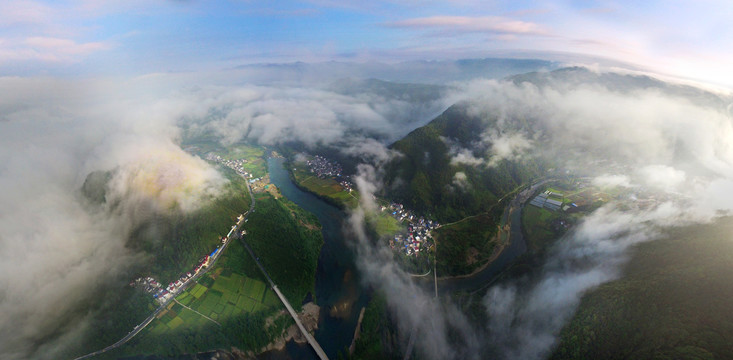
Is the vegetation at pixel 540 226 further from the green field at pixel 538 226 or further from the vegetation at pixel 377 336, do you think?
the vegetation at pixel 377 336

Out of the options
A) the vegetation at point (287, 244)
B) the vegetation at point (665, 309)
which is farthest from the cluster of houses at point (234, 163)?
the vegetation at point (665, 309)

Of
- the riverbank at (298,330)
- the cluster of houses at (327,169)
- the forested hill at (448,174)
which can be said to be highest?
the forested hill at (448,174)

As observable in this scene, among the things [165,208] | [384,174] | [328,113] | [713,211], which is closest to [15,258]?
[165,208]

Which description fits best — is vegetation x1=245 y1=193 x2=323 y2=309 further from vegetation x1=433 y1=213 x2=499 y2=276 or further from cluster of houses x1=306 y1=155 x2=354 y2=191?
vegetation x1=433 y1=213 x2=499 y2=276

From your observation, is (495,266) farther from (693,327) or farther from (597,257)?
(693,327)

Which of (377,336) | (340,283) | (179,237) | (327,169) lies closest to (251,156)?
(327,169)

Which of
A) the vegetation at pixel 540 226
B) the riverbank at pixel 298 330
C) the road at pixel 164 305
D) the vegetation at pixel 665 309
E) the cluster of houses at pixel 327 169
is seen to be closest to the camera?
the vegetation at pixel 665 309

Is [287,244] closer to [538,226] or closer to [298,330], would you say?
[298,330]
